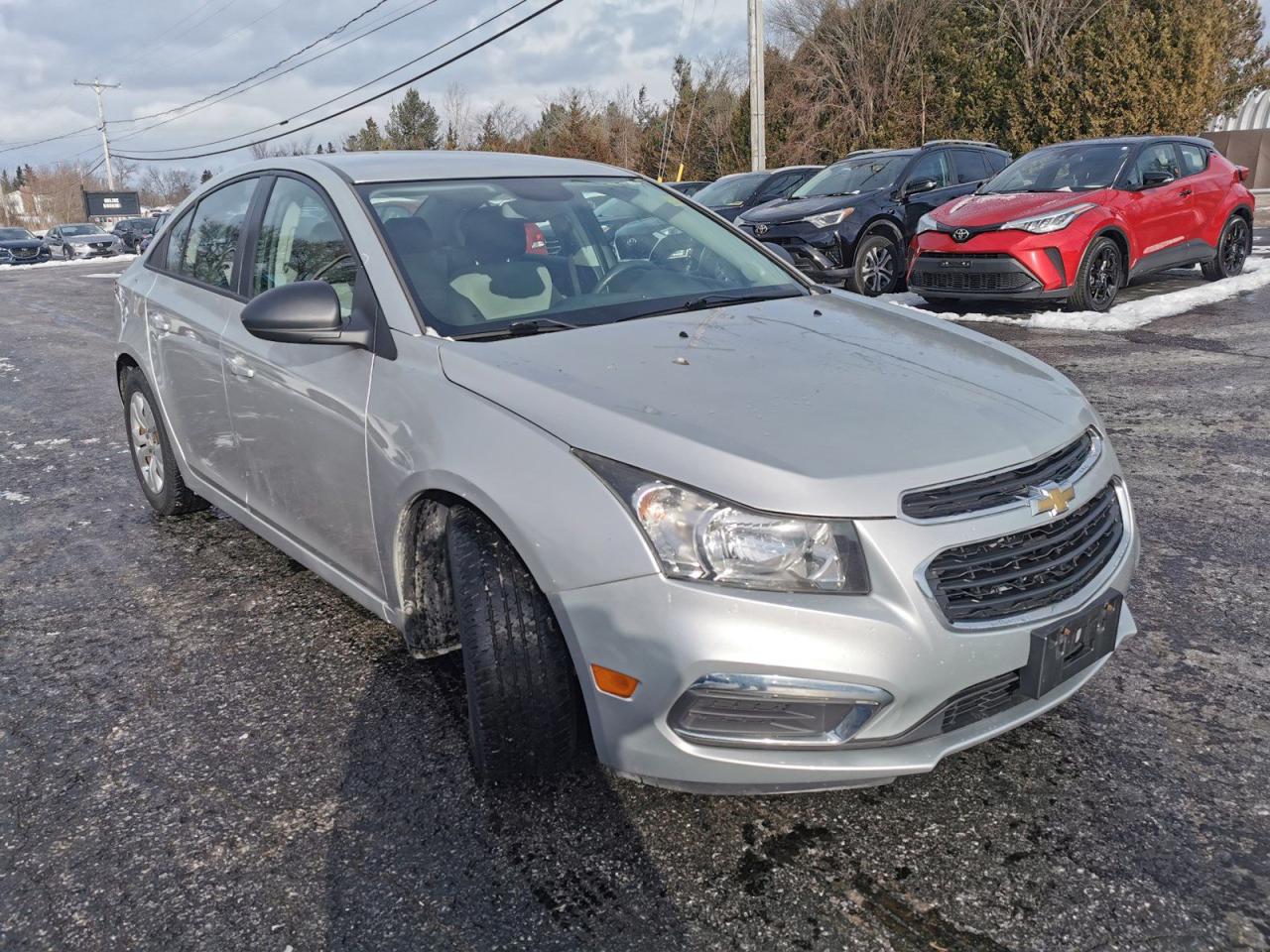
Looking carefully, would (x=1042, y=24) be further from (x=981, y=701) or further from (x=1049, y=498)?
(x=981, y=701)

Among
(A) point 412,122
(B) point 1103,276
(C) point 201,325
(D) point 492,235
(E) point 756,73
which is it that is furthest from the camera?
(A) point 412,122

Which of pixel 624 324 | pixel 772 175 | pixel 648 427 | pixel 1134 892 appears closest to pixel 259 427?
pixel 624 324

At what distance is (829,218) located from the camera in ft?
36.7

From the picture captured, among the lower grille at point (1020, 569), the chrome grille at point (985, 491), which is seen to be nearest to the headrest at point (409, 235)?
the chrome grille at point (985, 491)

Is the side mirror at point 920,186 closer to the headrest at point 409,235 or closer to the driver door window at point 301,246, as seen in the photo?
the driver door window at point 301,246

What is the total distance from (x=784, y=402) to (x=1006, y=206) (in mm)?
7946

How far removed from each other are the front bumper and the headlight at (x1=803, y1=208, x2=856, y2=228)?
31.0ft

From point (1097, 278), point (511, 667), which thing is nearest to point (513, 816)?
point (511, 667)

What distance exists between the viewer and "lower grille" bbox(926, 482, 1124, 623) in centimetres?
213

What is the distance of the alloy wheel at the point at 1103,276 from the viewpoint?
30.9 feet

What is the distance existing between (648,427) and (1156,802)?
1496mm

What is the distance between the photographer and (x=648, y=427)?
7.36 ft

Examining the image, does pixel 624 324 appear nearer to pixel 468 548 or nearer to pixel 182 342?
pixel 468 548

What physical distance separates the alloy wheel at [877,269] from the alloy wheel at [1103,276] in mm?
2487
